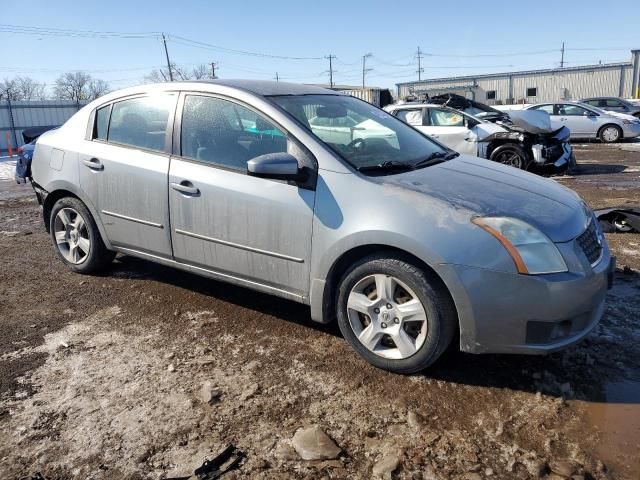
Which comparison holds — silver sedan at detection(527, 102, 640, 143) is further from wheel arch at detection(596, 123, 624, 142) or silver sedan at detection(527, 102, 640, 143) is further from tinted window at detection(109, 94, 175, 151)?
tinted window at detection(109, 94, 175, 151)

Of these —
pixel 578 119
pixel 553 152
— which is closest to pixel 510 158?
pixel 553 152

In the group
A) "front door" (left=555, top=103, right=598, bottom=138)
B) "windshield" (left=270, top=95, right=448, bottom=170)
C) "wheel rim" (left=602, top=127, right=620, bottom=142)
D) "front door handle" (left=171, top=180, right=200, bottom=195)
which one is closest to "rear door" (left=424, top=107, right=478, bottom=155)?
"windshield" (left=270, top=95, right=448, bottom=170)

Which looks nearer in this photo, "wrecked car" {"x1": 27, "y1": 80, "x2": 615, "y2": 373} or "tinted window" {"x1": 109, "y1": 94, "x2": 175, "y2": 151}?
"wrecked car" {"x1": 27, "y1": 80, "x2": 615, "y2": 373}

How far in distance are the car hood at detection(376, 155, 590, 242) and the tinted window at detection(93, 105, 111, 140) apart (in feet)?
8.31

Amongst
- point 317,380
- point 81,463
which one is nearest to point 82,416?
point 81,463

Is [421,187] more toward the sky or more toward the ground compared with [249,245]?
more toward the sky

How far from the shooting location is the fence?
80.3ft

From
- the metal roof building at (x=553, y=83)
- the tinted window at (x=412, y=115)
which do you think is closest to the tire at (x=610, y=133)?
the tinted window at (x=412, y=115)

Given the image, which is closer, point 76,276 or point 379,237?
point 379,237

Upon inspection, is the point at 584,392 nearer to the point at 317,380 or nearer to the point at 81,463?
the point at 317,380

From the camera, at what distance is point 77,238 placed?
4777 mm

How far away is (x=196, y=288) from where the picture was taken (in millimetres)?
4551

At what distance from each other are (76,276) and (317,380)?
2.96 metres

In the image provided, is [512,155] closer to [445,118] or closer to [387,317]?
[445,118]
